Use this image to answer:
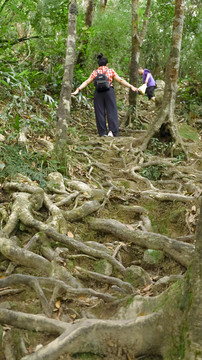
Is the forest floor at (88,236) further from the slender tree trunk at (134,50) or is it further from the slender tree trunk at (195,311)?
the slender tree trunk at (134,50)

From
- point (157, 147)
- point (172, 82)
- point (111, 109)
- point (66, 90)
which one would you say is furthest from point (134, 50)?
point (66, 90)

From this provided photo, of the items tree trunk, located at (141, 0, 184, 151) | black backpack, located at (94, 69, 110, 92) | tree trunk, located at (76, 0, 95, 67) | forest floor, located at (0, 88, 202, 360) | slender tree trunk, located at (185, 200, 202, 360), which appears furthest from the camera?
tree trunk, located at (76, 0, 95, 67)

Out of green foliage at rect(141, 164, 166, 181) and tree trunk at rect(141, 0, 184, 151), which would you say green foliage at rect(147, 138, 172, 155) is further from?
green foliage at rect(141, 164, 166, 181)

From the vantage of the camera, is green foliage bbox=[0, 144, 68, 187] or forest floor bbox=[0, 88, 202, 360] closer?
forest floor bbox=[0, 88, 202, 360]

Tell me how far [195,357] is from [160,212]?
3235 millimetres

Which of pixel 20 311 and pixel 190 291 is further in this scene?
pixel 20 311

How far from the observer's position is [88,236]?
4.68m

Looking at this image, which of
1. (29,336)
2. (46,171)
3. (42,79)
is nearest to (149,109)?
(42,79)

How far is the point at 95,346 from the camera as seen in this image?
265 centimetres

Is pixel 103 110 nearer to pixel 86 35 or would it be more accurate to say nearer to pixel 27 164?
pixel 86 35

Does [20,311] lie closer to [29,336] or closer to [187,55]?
[29,336]

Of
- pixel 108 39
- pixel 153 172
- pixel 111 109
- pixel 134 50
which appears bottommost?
pixel 153 172

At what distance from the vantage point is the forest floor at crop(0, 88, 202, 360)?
3182 millimetres

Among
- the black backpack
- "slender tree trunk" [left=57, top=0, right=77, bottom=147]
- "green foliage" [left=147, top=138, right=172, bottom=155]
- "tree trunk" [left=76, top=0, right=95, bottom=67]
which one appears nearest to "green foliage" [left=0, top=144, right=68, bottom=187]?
"slender tree trunk" [left=57, top=0, right=77, bottom=147]
